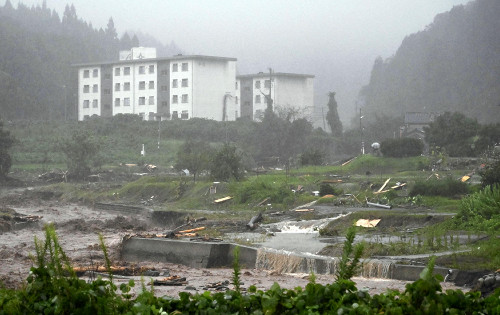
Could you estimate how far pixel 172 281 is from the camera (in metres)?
15.6

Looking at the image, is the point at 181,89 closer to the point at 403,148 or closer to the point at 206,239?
the point at 403,148

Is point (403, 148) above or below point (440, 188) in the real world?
above

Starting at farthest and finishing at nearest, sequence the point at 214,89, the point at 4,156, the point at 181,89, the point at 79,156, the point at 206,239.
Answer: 1. the point at 214,89
2. the point at 181,89
3. the point at 79,156
4. the point at 4,156
5. the point at 206,239

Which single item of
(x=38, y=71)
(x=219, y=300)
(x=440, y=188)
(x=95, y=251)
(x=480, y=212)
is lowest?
(x=95, y=251)

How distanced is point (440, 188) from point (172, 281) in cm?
1494

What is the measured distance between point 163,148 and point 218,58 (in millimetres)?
17869

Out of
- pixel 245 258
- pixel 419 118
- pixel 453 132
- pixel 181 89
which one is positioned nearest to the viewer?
pixel 245 258

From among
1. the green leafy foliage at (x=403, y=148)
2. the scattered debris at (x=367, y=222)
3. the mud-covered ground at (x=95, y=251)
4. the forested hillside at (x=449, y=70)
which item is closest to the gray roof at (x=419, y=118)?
the forested hillside at (x=449, y=70)

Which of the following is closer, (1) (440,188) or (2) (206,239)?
(2) (206,239)

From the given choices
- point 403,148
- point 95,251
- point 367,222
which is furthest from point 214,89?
point 95,251

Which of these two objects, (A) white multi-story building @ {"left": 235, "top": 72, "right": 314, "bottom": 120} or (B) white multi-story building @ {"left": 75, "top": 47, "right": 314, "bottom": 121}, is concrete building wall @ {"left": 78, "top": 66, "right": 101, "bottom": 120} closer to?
(B) white multi-story building @ {"left": 75, "top": 47, "right": 314, "bottom": 121}

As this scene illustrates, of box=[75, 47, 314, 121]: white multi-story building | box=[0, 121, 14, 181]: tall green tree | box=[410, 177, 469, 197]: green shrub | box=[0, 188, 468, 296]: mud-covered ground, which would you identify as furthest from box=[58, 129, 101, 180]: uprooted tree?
box=[410, 177, 469, 197]: green shrub

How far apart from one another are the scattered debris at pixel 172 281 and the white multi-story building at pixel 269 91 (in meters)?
74.6

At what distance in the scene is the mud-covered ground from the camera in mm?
15016
